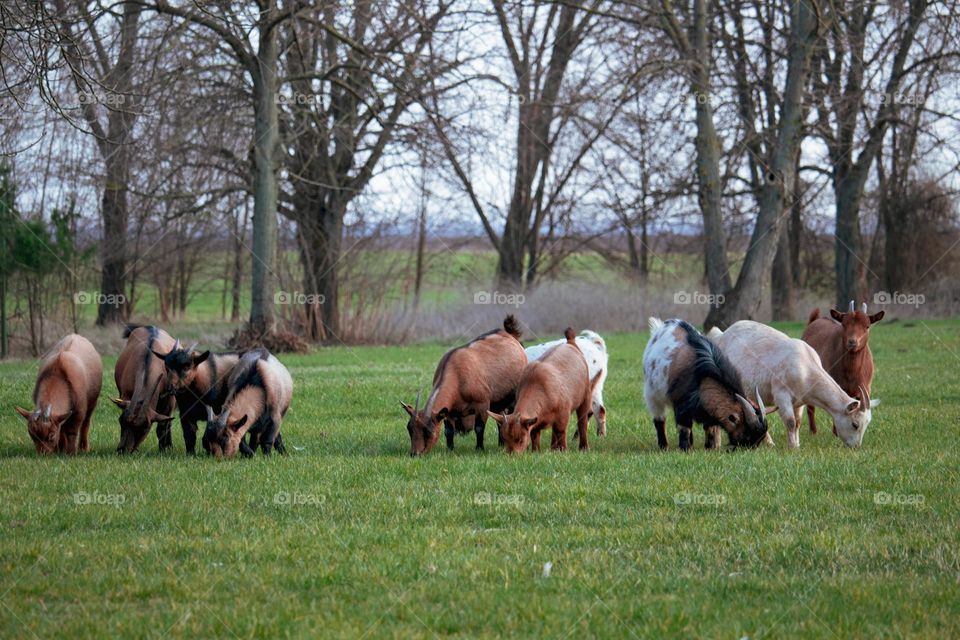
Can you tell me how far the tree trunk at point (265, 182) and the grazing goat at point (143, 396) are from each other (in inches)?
464

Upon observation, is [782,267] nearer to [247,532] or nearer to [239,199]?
[239,199]

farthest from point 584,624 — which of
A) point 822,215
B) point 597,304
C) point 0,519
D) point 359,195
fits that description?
point 822,215

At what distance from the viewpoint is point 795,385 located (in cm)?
1184

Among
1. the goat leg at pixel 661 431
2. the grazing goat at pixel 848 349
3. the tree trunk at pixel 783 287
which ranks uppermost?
the tree trunk at pixel 783 287

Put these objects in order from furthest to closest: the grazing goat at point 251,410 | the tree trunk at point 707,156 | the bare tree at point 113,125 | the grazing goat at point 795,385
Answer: the tree trunk at point 707,156
the bare tree at point 113,125
the grazing goat at point 795,385
the grazing goat at point 251,410

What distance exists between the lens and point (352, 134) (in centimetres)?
2855

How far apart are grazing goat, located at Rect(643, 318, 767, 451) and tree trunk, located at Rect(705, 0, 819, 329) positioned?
1568 centimetres

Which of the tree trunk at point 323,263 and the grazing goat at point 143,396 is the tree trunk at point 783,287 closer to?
the tree trunk at point 323,263

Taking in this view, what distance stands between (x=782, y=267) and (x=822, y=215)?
559 cm

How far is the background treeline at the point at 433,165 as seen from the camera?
77.2 ft

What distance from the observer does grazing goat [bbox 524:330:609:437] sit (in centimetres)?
1380

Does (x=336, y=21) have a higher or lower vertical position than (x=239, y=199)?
higher

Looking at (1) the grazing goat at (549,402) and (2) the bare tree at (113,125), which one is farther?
(2) the bare tree at (113,125)

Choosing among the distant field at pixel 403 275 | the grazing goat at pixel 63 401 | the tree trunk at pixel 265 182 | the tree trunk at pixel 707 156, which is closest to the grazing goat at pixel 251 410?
the grazing goat at pixel 63 401
